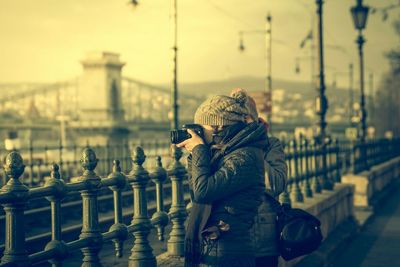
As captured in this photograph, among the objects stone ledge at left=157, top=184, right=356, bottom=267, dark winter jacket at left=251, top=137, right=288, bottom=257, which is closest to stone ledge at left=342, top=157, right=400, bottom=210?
stone ledge at left=157, top=184, right=356, bottom=267

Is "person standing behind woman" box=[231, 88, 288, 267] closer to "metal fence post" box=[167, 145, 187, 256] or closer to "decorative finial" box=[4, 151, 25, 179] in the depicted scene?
"decorative finial" box=[4, 151, 25, 179]

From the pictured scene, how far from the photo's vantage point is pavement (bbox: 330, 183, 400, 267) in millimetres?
9852

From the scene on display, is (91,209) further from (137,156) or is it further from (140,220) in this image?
(140,220)

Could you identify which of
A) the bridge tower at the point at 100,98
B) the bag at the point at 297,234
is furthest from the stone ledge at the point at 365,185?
the bridge tower at the point at 100,98

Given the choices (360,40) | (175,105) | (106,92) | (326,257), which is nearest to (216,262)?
(326,257)

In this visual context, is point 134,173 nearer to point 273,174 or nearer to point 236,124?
point 273,174

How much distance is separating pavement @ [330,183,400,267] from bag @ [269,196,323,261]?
4775mm

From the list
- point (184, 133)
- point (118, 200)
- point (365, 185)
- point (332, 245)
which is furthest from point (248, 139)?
point (365, 185)

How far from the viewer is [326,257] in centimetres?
938

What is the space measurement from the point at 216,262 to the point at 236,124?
0.71 m

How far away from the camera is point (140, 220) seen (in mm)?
6027

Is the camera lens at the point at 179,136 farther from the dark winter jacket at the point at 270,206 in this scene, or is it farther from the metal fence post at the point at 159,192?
the metal fence post at the point at 159,192

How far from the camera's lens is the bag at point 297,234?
4.90m

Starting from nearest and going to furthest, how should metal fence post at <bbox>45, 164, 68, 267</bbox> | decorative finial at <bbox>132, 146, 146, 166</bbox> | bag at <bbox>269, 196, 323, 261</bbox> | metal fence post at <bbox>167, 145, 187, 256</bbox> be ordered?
metal fence post at <bbox>45, 164, 68, 267</bbox> → bag at <bbox>269, 196, 323, 261</bbox> → decorative finial at <bbox>132, 146, 146, 166</bbox> → metal fence post at <bbox>167, 145, 187, 256</bbox>
